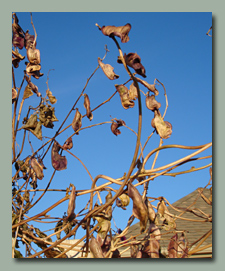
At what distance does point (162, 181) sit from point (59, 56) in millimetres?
691

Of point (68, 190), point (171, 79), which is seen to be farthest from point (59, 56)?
point (68, 190)

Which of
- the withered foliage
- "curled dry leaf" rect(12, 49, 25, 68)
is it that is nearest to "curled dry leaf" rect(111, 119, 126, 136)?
the withered foliage

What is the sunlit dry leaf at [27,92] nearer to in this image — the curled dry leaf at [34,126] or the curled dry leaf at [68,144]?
the curled dry leaf at [34,126]

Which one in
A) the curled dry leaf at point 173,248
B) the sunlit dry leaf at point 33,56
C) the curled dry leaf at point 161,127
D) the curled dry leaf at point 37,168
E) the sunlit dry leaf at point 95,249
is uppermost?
the sunlit dry leaf at point 33,56

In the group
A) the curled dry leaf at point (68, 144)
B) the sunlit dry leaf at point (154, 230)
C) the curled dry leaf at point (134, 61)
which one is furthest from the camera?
the curled dry leaf at point (68, 144)

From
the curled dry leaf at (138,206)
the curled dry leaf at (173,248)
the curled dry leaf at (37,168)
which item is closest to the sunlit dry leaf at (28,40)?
the curled dry leaf at (37,168)

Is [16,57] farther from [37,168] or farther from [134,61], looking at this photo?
[134,61]

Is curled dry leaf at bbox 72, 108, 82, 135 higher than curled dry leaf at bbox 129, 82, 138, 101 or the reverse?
the reverse

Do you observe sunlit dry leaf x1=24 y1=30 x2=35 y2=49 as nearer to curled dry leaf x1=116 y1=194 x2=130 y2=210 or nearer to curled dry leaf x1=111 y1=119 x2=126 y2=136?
curled dry leaf x1=111 y1=119 x2=126 y2=136

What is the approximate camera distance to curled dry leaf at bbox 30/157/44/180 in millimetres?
1137

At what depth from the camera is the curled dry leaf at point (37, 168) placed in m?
1.14

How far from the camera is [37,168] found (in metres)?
1.14

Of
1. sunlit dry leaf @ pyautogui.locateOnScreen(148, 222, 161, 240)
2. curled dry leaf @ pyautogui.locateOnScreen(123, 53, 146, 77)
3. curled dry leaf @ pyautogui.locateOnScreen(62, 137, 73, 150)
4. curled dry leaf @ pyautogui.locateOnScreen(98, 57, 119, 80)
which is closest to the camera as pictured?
curled dry leaf @ pyautogui.locateOnScreen(123, 53, 146, 77)

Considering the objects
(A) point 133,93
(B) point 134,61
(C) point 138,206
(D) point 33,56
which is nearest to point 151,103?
(A) point 133,93
